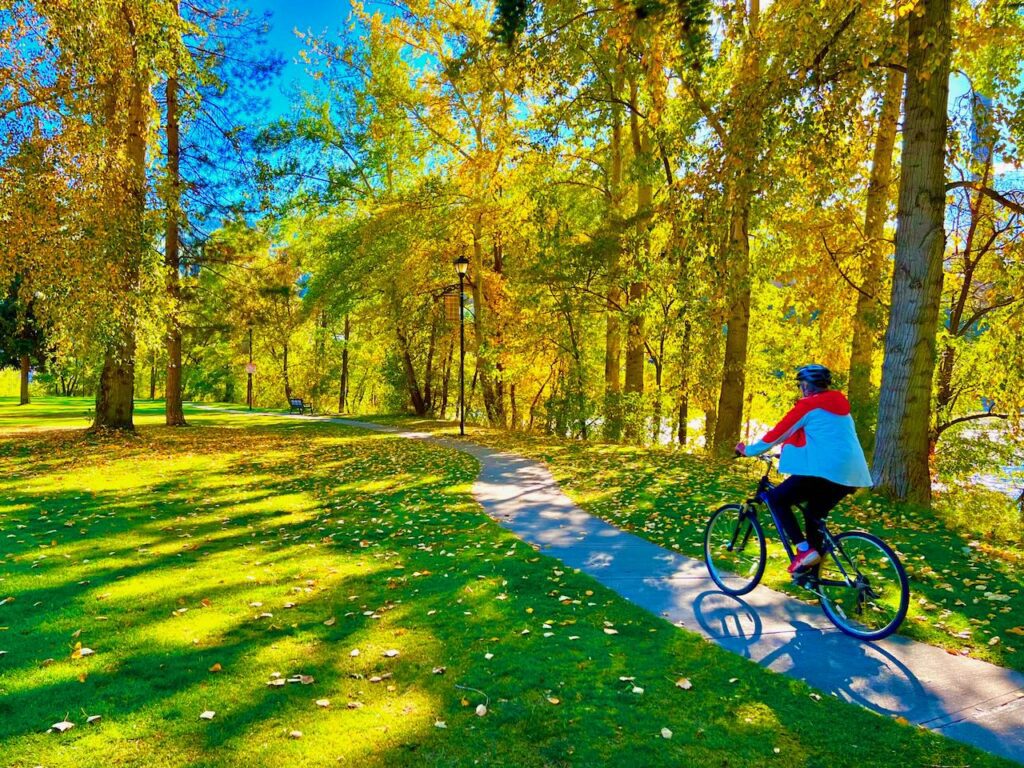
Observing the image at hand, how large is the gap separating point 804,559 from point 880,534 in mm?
2869

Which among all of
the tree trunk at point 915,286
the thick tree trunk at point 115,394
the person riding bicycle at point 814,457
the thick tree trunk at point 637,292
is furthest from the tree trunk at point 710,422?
the thick tree trunk at point 115,394

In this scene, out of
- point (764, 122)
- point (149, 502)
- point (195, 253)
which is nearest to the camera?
point (764, 122)

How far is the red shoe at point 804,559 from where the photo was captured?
4691 mm

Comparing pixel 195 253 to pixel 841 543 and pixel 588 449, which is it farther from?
pixel 841 543

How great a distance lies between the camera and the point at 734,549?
18.8 ft

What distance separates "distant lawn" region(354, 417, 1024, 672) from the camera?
14.8 ft

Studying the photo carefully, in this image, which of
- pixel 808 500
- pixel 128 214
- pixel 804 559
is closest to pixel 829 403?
pixel 808 500

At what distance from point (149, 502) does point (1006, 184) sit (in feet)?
51.3

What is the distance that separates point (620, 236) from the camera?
15008mm

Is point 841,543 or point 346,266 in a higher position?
point 346,266

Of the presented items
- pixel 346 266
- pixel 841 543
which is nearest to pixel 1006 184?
pixel 841 543

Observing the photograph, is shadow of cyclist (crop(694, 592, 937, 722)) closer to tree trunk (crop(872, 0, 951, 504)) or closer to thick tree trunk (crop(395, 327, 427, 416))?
tree trunk (crop(872, 0, 951, 504))

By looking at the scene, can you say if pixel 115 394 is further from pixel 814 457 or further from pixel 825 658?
pixel 825 658

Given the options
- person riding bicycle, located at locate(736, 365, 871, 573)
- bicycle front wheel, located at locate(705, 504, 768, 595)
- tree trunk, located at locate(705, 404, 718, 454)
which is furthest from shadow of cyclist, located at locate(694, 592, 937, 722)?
tree trunk, located at locate(705, 404, 718, 454)
